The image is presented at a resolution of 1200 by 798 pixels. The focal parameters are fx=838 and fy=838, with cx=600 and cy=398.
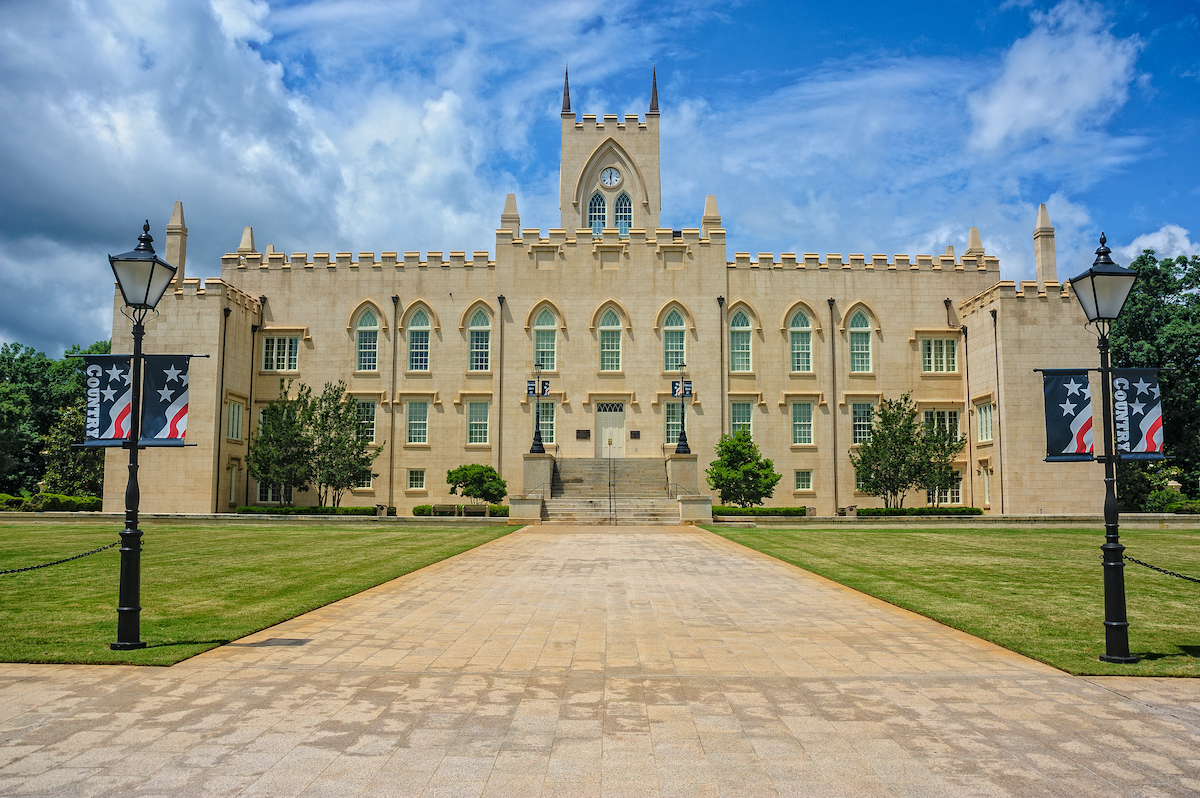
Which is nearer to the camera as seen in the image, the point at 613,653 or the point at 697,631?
the point at 613,653

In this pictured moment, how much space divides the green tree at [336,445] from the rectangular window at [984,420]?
25231 millimetres

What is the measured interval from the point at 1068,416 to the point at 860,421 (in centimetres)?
2891

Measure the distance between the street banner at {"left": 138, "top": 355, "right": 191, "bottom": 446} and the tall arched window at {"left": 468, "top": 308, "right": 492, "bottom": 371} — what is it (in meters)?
27.9

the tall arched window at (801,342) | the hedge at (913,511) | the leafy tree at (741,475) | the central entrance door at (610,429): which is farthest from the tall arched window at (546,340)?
the hedge at (913,511)

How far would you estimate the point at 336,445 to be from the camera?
1268 inches

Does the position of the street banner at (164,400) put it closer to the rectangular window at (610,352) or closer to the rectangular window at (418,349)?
the rectangular window at (610,352)

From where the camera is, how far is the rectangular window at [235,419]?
115ft

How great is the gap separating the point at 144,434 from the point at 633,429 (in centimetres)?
2827

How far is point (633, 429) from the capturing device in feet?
121

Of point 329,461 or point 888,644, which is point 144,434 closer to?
point 888,644

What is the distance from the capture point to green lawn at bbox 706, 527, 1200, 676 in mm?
8648

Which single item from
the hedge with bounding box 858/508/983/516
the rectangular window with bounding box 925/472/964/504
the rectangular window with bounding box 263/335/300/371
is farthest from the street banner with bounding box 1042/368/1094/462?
the rectangular window with bounding box 263/335/300/371

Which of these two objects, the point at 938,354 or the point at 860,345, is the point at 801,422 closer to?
the point at 860,345

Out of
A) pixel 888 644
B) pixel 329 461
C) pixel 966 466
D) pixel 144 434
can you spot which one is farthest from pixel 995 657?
pixel 966 466
